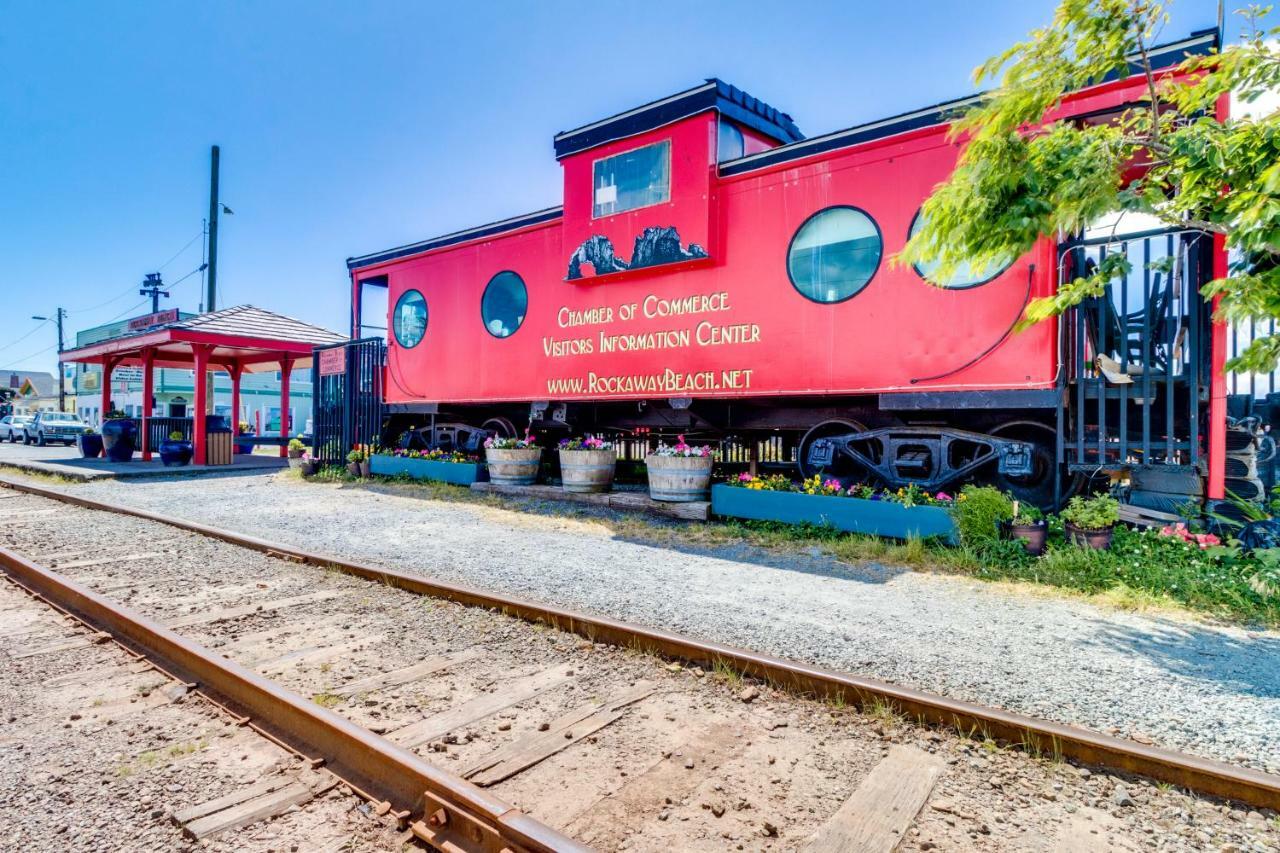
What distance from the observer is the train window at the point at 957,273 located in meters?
5.83

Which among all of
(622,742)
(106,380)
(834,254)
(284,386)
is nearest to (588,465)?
(834,254)

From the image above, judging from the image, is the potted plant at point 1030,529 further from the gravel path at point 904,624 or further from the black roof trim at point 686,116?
the black roof trim at point 686,116

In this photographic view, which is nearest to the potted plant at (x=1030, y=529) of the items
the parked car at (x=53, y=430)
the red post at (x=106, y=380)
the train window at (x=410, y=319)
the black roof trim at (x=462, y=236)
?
the black roof trim at (x=462, y=236)

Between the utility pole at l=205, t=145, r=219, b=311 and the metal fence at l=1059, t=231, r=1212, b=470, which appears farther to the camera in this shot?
the utility pole at l=205, t=145, r=219, b=311

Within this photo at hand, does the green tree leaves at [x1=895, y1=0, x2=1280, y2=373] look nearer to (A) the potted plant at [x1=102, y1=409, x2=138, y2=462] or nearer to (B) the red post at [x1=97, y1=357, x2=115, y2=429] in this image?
(A) the potted plant at [x1=102, y1=409, x2=138, y2=462]

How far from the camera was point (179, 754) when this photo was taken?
100 inches

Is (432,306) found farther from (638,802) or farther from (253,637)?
(638,802)

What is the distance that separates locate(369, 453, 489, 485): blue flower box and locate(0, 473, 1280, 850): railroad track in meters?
6.62

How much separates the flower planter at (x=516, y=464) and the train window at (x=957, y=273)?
602 cm

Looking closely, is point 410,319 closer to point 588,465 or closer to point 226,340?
point 588,465

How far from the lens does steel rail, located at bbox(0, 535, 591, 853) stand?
1904 mm

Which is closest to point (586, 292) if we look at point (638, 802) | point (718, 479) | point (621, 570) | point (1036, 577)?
point (718, 479)

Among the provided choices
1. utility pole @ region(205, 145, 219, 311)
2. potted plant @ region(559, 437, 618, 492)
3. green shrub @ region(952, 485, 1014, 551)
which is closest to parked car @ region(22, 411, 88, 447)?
utility pole @ region(205, 145, 219, 311)

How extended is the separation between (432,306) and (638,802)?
32.5 ft
